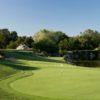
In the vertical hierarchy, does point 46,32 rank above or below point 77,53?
above

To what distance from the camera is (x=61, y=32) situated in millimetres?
129125

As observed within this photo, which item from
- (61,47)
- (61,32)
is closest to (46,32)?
(61,32)

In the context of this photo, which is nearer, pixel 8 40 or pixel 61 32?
pixel 8 40

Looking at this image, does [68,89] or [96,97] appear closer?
[96,97]

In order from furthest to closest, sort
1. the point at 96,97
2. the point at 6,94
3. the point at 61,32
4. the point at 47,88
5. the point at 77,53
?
the point at 61,32 < the point at 77,53 < the point at 47,88 < the point at 6,94 < the point at 96,97

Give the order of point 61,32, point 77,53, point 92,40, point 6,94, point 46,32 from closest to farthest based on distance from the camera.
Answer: point 6,94 < point 77,53 < point 92,40 < point 61,32 < point 46,32

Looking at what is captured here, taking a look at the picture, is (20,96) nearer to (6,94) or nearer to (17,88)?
(6,94)

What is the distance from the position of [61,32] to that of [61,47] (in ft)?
106

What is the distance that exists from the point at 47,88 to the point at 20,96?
1736mm

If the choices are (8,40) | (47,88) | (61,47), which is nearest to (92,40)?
(61,47)

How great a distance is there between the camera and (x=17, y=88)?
13.3 metres

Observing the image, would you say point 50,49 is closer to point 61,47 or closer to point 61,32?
point 61,47

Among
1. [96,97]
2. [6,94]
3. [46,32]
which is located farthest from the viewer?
[46,32]

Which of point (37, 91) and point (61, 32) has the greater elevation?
point (61, 32)
